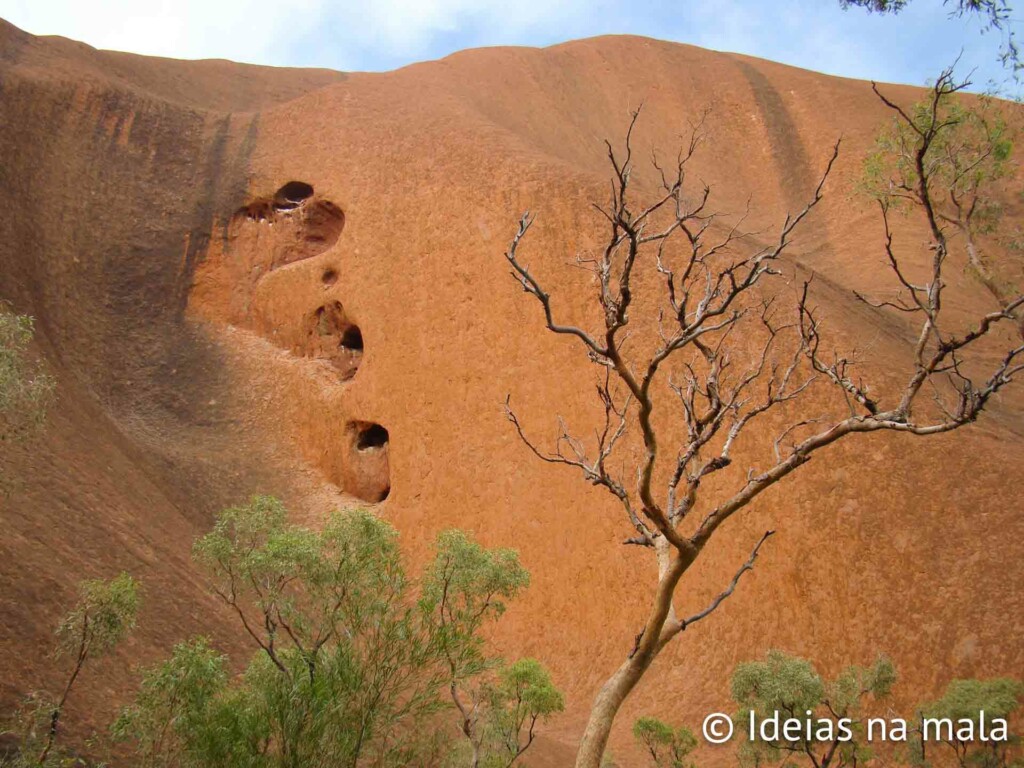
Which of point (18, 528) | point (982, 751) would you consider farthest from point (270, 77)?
point (982, 751)

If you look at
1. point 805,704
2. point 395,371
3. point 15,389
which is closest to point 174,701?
point 15,389

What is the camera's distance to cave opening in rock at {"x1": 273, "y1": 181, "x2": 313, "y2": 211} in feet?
88.3

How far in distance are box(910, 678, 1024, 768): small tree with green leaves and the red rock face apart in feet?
3.24

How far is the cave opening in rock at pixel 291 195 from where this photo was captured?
2691 cm

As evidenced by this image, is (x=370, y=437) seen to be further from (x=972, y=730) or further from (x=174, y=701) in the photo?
(x=972, y=730)

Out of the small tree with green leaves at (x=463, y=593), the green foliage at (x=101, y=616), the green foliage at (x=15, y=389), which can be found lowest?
the green foliage at (x=101, y=616)

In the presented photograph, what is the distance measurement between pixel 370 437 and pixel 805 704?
A: 13280 millimetres

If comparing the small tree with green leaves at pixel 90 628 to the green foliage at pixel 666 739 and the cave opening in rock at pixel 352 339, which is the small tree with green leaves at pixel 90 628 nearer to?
the green foliage at pixel 666 739

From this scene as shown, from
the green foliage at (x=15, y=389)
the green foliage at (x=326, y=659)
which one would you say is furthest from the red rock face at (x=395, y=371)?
the green foliage at (x=15, y=389)

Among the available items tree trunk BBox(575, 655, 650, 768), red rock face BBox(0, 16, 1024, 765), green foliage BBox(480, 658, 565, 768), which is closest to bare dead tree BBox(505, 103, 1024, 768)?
tree trunk BBox(575, 655, 650, 768)

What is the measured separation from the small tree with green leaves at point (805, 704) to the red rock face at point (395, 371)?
0.96 meters

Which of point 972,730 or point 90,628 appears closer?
point 90,628

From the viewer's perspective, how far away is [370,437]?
22.7m

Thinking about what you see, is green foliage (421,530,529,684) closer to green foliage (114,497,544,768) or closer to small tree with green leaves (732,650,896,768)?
green foliage (114,497,544,768)
